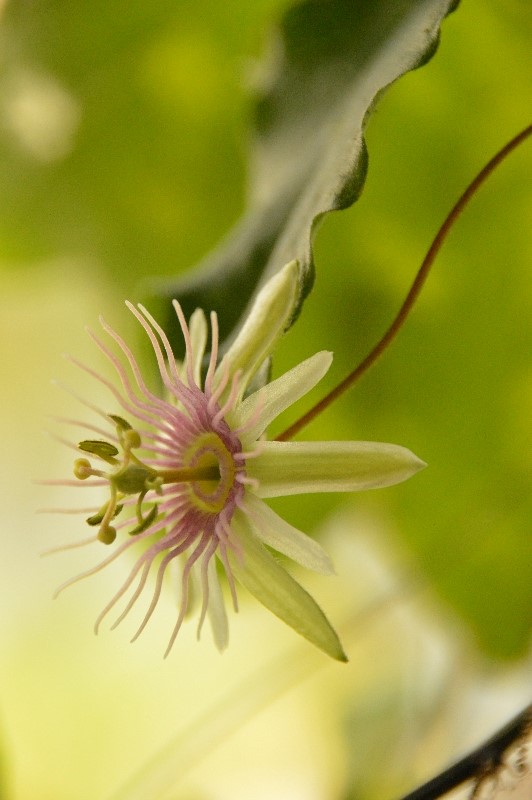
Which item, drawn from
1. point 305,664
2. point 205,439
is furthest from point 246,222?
point 305,664

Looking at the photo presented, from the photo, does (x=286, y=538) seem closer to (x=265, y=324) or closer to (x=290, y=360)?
(x=265, y=324)

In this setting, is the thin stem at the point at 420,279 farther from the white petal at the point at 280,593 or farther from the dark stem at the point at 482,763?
the dark stem at the point at 482,763

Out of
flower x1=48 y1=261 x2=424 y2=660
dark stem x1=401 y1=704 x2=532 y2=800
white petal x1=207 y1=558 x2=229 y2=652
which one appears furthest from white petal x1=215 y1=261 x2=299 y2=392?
dark stem x1=401 y1=704 x2=532 y2=800

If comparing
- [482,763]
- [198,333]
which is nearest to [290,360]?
[198,333]

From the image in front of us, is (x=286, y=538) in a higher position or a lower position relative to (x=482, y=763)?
higher

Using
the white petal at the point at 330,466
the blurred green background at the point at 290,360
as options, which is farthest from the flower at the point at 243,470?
the blurred green background at the point at 290,360

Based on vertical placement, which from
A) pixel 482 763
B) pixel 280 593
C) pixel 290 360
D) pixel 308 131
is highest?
pixel 308 131

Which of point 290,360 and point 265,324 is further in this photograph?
point 290,360
